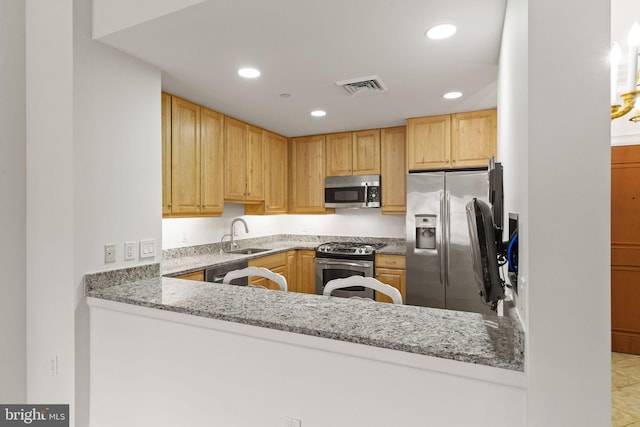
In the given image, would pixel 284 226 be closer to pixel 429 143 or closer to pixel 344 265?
pixel 344 265

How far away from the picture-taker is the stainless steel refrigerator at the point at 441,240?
3.20 metres

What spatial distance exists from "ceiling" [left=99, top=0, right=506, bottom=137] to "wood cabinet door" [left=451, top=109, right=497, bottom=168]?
18 cm

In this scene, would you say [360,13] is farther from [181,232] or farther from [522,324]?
[181,232]

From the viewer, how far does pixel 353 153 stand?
422cm

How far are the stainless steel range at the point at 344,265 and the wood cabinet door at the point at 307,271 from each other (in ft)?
0.53

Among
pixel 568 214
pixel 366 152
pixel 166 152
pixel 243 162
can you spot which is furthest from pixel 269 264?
pixel 568 214

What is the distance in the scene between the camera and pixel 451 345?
108cm

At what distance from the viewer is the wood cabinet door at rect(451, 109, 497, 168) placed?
10.7 feet

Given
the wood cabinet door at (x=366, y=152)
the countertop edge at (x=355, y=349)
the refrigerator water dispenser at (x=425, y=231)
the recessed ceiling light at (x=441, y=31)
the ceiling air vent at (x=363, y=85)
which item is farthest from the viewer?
the wood cabinet door at (x=366, y=152)

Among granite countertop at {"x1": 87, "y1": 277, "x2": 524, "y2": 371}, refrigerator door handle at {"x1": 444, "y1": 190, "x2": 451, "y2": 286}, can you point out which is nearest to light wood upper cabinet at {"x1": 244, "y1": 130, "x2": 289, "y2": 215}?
refrigerator door handle at {"x1": 444, "y1": 190, "x2": 451, "y2": 286}

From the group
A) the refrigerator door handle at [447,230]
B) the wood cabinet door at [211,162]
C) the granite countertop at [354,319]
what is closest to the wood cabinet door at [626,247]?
the refrigerator door handle at [447,230]

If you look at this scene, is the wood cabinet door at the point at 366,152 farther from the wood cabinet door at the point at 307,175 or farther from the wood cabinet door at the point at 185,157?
the wood cabinet door at the point at 185,157

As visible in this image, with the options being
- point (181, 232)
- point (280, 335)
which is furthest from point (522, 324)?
point (181, 232)

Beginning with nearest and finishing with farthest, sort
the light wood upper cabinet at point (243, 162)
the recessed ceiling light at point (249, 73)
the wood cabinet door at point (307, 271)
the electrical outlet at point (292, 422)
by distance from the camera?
the electrical outlet at point (292, 422) → the recessed ceiling light at point (249, 73) → the light wood upper cabinet at point (243, 162) → the wood cabinet door at point (307, 271)
